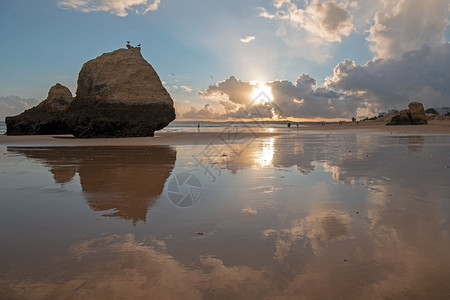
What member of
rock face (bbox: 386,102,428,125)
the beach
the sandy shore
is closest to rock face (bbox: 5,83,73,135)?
the sandy shore

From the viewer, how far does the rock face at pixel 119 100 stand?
2233 centimetres

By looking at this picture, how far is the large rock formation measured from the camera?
73.3 feet

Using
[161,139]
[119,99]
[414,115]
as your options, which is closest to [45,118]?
[119,99]

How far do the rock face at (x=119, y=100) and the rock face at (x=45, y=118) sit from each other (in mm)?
8351

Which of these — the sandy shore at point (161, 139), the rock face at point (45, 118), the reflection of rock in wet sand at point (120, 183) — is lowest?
the reflection of rock in wet sand at point (120, 183)

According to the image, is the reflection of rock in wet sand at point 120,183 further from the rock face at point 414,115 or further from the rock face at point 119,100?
the rock face at point 414,115

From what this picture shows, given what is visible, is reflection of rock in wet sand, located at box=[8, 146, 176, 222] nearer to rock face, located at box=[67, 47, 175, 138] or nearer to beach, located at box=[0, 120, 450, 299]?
beach, located at box=[0, 120, 450, 299]

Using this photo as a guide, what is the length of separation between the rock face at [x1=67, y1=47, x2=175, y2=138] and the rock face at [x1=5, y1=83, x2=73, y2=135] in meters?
8.35

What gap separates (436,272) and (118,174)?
21.1 feet

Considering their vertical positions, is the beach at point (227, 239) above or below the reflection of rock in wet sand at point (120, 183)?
below

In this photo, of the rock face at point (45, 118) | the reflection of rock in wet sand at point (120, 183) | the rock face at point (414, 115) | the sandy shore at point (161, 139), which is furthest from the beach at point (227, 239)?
the rock face at point (414, 115)

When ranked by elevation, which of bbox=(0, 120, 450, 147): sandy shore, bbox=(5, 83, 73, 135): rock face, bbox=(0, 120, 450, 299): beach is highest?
bbox=(5, 83, 73, 135): rock face

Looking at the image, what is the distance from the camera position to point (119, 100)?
22219 mm

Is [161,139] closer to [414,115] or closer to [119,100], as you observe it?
[119,100]
